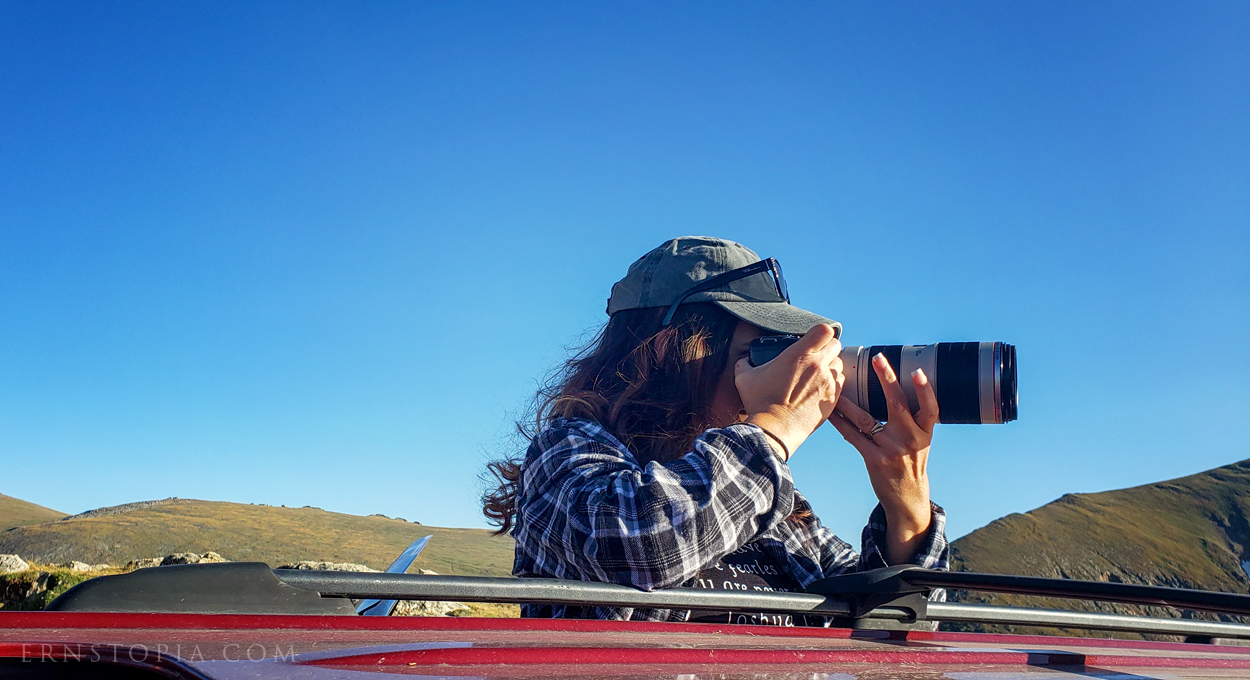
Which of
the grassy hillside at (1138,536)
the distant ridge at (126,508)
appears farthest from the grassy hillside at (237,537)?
the grassy hillside at (1138,536)

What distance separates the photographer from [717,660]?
972 mm

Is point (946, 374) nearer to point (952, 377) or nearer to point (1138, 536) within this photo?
point (952, 377)

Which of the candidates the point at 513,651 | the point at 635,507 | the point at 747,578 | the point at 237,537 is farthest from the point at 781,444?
the point at 237,537

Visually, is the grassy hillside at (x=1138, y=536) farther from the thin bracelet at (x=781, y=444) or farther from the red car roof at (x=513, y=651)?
the red car roof at (x=513, y=651)

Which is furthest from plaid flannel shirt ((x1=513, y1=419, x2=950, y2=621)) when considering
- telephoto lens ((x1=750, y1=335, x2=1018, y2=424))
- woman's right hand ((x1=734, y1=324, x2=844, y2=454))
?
telephoto lens ((x1=750, y1=335, x2=1018, y2=424))

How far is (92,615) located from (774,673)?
0.80m

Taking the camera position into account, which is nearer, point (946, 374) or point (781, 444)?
point (781, 444)

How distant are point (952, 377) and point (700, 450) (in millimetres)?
785

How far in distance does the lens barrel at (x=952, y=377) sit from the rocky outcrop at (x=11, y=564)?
1342 cm

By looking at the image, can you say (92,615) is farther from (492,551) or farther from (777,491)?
(492,551)

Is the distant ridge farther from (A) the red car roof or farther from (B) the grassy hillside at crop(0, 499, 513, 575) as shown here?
(A) the red car roof

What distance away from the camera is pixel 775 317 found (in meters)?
2.31

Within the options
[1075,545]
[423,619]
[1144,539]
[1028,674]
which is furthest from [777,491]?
[1144,539]

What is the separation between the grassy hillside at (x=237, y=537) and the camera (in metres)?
2.95
